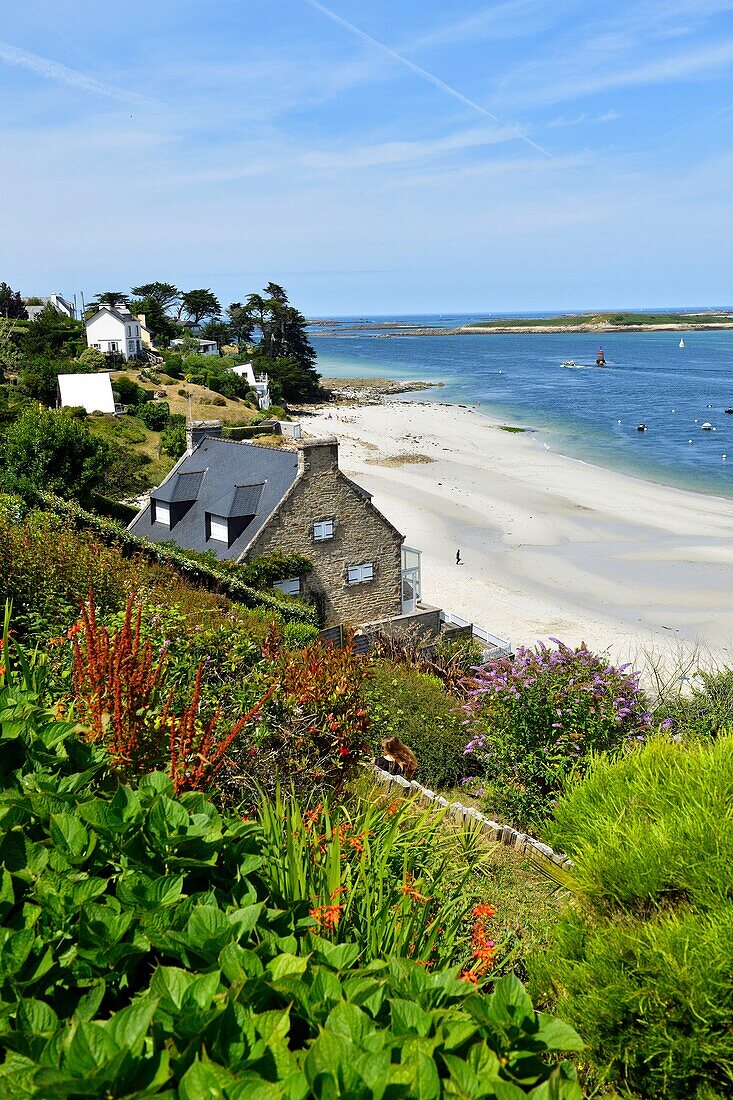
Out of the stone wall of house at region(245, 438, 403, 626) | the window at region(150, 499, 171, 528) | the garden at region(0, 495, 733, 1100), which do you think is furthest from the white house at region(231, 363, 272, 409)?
the garden at region(0, 495, 733, 1100)

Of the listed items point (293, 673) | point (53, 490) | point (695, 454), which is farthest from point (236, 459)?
point (695, 454)

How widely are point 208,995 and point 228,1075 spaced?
0.94 ft

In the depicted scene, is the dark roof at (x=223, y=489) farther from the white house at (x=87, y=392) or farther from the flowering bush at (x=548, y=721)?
the white house at (x=87, y=392)

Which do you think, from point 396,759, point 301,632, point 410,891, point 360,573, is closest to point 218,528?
point 360,573

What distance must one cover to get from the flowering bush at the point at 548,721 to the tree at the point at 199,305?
422ft

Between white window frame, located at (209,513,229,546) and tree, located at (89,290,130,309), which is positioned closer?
white window frame, located at (209,513,229,546)

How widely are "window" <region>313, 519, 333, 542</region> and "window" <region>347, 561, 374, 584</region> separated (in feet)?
4.56

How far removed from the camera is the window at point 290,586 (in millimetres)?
23130

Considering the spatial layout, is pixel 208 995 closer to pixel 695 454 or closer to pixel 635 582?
pixel 635 582

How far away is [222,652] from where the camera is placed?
299 inches

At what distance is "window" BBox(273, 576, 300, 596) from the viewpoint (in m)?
23.1

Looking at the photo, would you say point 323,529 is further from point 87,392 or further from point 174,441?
point 87,392

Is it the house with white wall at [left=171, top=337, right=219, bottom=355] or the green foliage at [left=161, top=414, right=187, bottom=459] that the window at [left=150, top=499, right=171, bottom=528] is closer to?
the green foliage at [left=161, top=414, right=187, bottom=459]

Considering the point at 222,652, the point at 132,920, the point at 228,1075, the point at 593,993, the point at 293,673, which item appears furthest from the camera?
the point at 222,652
